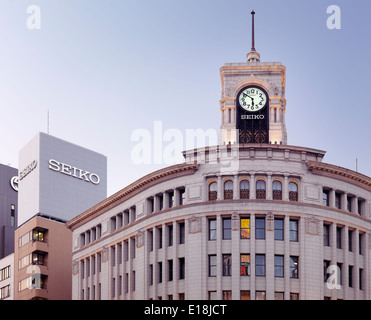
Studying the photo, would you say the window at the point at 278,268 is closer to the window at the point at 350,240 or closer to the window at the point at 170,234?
the window at the point at 350,240

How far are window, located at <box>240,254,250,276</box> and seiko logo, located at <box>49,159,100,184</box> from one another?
189 feet

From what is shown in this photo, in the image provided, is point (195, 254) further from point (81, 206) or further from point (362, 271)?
point (81, 206)

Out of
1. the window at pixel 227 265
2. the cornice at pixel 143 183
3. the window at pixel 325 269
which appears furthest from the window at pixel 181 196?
the window at pixel 325 269

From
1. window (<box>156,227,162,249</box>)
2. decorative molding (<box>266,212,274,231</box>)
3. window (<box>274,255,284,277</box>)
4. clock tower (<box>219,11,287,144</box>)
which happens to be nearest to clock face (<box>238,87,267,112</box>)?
clock tower (<box>219,11,287,144</box>)

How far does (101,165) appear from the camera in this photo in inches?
5832

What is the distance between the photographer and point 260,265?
285 ft

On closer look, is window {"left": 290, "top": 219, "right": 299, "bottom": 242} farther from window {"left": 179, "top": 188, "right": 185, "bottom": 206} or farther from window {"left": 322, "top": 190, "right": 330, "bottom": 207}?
window {"left": 179, "top": 188, "right": 185, "bottom": 206}

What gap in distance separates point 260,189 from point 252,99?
2333cm

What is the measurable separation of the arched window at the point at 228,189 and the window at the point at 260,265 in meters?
6.75

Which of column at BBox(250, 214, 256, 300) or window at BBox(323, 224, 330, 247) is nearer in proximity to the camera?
column at BBox(250, 214, 256, 300)

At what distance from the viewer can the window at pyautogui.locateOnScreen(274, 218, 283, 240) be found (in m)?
87.7

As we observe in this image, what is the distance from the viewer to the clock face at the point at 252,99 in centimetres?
10894
